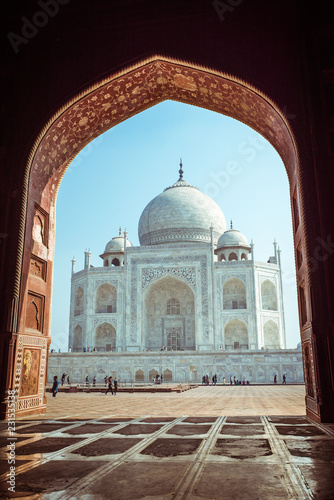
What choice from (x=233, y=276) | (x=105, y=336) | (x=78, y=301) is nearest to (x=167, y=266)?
(x=233, y=276)

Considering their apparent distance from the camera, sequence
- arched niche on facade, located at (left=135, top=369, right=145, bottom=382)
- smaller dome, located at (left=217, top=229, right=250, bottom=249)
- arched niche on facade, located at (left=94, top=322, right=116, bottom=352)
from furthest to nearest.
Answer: smaller dome, located at (left=217, top=229, right=250, bottom=249)
arched niche on facade, located at (left=94, top=322, right=116, bottom=352)
arched niche on facade, located at (left=135, top=369, right=145, bottom=382)

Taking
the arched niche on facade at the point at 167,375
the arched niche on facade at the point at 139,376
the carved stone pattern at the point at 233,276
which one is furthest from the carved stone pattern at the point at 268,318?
the arched niche on facade at the point at 139,376

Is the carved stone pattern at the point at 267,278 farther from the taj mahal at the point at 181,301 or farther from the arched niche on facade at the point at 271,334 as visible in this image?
the arched niche on facade at the point at 271,334

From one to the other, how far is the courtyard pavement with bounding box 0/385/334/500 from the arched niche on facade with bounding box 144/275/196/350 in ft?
70.8

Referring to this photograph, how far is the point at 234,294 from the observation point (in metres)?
26.6

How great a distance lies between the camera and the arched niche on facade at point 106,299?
2750cm

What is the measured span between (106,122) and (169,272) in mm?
18436

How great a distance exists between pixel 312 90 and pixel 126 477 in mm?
5221

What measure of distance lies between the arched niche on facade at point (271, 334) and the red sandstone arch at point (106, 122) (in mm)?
20735
